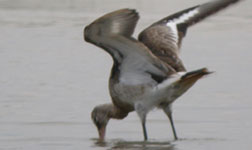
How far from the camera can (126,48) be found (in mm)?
7504

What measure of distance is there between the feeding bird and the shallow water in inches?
13.6

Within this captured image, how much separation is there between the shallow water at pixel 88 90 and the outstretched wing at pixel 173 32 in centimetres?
84

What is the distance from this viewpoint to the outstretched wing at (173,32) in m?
8.20

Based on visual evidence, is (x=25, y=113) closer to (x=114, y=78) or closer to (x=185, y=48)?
(x=114, y=78)

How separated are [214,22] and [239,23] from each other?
74cm

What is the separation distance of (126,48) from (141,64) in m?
0.37

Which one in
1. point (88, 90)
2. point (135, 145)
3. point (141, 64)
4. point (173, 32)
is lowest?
point (135, 145)

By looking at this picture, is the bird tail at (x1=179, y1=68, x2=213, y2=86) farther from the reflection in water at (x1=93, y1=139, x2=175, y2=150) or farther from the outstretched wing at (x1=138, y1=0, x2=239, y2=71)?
the reflection in water at (x1=93, y1=139, x2=175, y2=150)

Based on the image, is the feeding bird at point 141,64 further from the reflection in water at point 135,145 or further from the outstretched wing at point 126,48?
the reflection in water at point 135,145

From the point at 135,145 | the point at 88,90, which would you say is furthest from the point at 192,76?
the point at 88,90

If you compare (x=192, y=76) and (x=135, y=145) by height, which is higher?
(x=192, y=76)

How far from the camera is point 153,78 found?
25.9 feet

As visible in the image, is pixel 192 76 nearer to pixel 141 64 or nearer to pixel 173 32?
pixel 141 64

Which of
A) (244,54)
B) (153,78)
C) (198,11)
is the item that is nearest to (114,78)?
(153,78)
